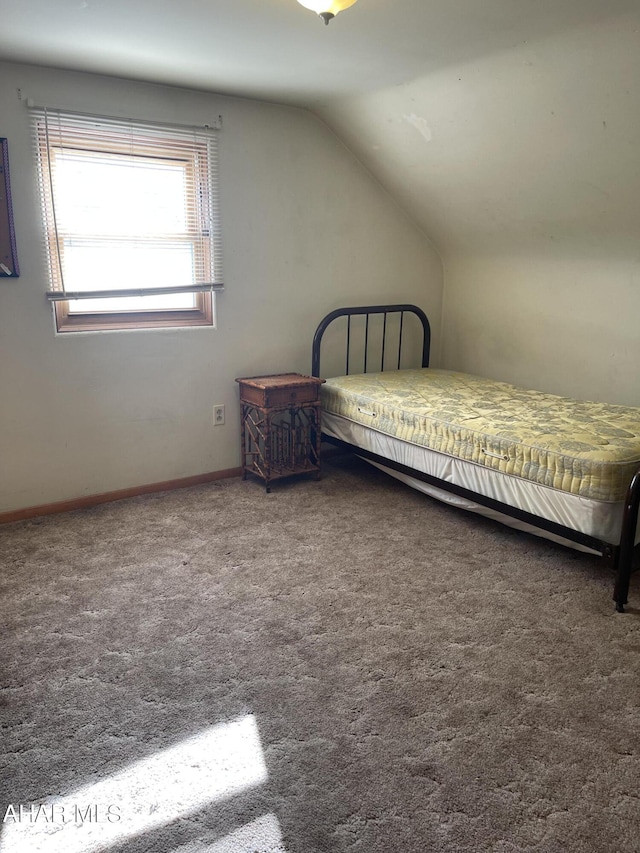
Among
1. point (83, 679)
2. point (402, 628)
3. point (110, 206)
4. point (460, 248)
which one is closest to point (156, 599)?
point (83, 679)

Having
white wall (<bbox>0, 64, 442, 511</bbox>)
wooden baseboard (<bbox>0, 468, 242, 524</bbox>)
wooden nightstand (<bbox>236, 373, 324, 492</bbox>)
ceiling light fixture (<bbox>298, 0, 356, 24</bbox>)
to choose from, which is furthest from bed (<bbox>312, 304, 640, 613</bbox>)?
ceiling light fixture (<bbox>298, 0, 356, 24</bbox>)

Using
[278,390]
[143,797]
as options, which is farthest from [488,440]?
[143,797]

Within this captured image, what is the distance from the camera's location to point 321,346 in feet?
13.3

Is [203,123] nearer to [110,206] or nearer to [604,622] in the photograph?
[110,206]

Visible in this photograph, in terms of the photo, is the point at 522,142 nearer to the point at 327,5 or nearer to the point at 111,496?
the point at 327,5

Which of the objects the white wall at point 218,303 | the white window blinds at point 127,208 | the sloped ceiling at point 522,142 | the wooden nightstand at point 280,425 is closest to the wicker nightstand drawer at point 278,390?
the wooden nightstand at point 280,425

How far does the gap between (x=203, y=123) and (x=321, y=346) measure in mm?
1469

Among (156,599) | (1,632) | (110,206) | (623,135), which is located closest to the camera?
(1,632)

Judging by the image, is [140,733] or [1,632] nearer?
[140,733]

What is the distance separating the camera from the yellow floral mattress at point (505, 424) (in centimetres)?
238

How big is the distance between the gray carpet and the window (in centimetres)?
120

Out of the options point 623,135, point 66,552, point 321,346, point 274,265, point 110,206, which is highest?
point 623,135

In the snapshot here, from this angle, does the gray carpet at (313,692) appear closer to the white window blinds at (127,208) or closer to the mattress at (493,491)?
the mattress at (493,491)

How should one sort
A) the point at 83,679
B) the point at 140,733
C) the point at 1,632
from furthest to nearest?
the point at 1,632 < the point at 83,679 < the point at 140,733
